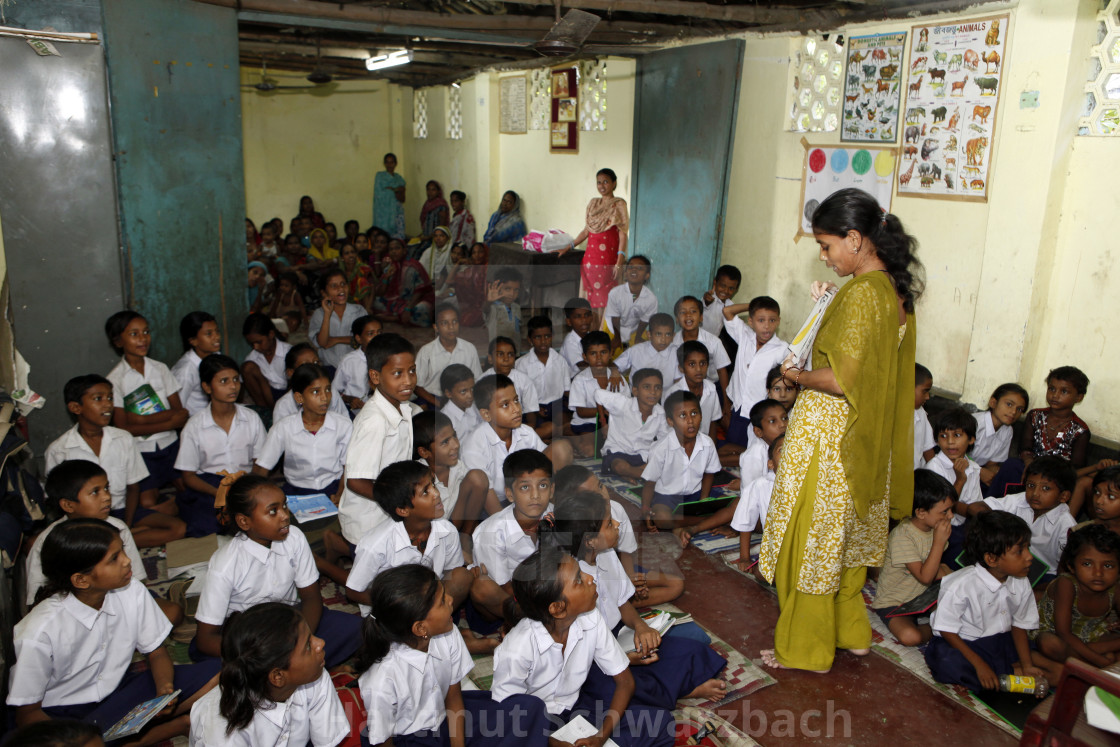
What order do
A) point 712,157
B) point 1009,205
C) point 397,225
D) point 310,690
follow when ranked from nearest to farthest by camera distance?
point 310,690 < point 1009,205 < point 712,157 < point 397,225

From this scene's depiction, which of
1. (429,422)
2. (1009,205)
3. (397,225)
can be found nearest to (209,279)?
(429,422)

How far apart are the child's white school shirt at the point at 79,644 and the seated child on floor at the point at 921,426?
10.7 feet

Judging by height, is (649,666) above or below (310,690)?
below

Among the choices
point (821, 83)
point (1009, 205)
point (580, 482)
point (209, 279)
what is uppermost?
point (821, 83)

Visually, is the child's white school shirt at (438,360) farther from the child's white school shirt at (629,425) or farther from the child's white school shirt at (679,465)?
the child's white school shirt at (679,465)

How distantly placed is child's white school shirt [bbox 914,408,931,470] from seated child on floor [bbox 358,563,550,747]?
2515 mm

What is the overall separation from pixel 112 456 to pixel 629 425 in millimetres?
2427

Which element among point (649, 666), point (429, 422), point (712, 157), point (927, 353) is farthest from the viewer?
point (712, 157)

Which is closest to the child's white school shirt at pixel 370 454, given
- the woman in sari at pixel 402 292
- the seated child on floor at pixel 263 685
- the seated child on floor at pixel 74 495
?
the seated child on floor at pixel 74 495

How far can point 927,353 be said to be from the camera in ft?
15.7

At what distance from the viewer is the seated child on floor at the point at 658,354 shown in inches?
188

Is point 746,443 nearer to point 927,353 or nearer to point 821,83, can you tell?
point 927,353

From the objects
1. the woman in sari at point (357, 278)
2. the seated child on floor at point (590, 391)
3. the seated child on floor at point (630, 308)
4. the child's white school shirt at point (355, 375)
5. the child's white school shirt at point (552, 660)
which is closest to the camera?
the child's white school shirt at point (552, 660)

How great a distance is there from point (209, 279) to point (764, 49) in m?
3.96
